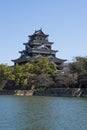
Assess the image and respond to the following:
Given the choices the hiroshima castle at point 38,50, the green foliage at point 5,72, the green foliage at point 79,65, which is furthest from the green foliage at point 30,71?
the hiroshima castle at point 38,50

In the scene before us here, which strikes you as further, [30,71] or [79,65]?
[30,71]

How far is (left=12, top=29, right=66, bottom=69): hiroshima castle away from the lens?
7512 cm

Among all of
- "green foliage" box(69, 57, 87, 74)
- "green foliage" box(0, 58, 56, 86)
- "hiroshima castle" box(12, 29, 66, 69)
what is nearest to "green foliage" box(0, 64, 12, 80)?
"green foliage" box(0, 58, 56, 86)

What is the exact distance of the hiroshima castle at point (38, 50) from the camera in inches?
2958

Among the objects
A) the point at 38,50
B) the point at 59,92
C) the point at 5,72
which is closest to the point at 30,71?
the point at 5,72

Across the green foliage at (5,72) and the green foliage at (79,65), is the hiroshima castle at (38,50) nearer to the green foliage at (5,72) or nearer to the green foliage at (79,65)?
the green foliage at (5,72)

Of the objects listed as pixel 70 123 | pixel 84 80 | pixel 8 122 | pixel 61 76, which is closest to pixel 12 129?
pixel 8 122

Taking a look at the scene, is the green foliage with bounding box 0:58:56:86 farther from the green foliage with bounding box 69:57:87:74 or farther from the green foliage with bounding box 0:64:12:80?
the green foliage with bounding box 69:57:87:74

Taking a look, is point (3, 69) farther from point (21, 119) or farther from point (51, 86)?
point (21, 119)

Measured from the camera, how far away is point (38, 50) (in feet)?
250

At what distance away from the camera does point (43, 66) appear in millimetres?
63250

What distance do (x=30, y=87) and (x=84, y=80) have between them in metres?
Answer: 13.0

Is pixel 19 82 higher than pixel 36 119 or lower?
higher

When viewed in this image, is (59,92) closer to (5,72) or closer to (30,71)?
(30,71)
